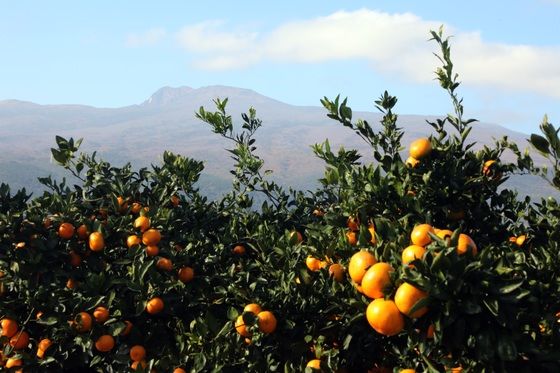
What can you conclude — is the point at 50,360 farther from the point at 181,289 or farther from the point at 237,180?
the point at 237,180

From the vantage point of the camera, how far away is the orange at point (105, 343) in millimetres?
3662

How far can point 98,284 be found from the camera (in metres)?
3.87

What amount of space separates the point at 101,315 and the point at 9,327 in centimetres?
78

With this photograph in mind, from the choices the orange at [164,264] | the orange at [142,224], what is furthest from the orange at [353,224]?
the orange at [142,224]

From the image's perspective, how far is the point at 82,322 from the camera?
368 cm

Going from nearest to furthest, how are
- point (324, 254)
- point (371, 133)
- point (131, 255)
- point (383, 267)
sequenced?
1. point (383, 267)
2. point (324, 254)
3. point (131, 255)
4. point (371, 133)

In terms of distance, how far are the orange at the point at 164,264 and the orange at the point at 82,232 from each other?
0.69 meters

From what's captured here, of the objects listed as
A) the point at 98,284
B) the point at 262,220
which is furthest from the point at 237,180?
the point at 98,284

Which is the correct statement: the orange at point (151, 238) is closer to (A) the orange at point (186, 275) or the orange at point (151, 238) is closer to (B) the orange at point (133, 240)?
(B) the orange at point (133, 240)

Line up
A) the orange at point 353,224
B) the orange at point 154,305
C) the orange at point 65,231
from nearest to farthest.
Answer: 1. the orange at point 154,305
2. the orange at point 353,224
3. the orange at point 65,231

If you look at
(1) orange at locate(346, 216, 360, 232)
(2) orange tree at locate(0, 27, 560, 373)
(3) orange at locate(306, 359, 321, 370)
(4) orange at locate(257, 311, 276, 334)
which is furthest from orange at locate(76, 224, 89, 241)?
(3) orange at locate(306, 359, 321, 370)

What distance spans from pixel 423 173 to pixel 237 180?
10.1 ft

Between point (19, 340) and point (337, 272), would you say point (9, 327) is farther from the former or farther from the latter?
point (337, 272)

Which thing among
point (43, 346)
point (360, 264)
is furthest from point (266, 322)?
point (43, 346)
